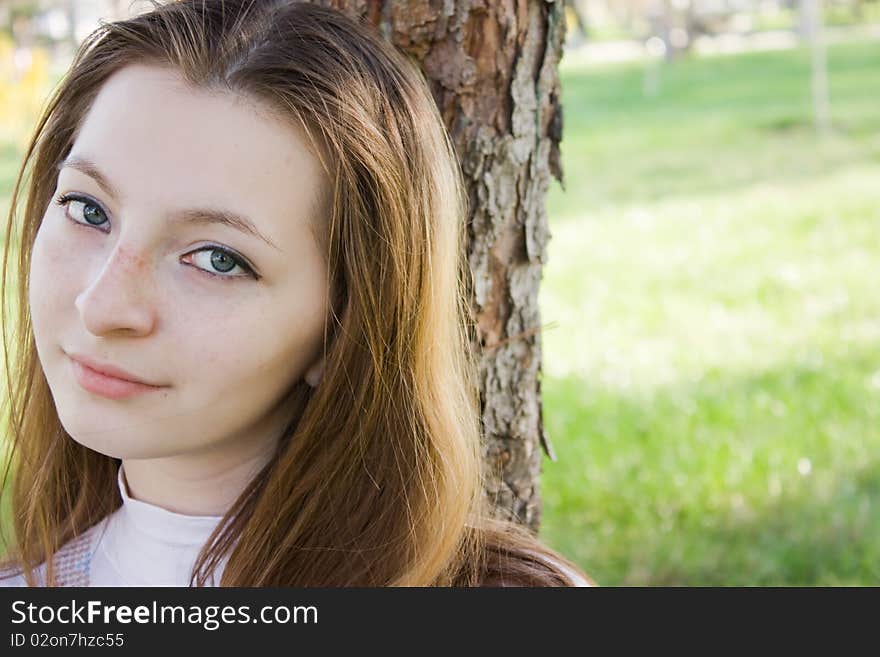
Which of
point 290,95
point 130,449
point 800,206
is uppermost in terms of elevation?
point 800,206

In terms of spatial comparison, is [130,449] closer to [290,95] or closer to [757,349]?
[290,95]

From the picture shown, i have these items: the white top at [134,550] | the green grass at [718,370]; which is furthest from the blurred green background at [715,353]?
the white top at [134,550]

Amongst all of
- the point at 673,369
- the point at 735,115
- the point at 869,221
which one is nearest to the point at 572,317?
the point at 673,369

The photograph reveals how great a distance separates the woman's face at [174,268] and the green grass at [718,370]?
198cm

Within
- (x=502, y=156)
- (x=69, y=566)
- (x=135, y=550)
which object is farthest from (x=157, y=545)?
(x=502, y=156)

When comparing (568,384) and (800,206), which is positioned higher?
(800,206)

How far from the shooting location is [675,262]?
662cm

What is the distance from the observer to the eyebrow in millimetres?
1421

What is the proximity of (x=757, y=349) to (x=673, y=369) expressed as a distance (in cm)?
42

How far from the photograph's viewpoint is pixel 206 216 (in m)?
1.42

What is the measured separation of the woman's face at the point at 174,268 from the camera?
4.67 feet

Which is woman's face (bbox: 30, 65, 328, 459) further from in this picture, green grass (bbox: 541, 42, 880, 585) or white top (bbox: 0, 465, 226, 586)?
green grass (bbox: 541, 42, 880, 585)

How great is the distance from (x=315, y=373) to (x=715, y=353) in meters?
3.57

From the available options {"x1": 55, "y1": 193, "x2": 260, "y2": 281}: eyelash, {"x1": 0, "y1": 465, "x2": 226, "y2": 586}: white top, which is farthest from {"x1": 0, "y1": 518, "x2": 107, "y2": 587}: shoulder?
{"x1": 55, "y1": 193, "x2": 260, "y2": 281}: eyelash
